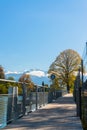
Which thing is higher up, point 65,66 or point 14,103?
point 65,66

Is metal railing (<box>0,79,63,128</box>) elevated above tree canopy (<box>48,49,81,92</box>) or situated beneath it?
situated beneath

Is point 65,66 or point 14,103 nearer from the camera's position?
point 14,103

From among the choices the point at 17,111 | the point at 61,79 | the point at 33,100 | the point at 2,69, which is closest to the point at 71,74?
the point at 61,79

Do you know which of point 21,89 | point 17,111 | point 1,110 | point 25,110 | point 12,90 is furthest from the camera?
point 25,110

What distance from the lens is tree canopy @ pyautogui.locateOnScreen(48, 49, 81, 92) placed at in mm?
85000

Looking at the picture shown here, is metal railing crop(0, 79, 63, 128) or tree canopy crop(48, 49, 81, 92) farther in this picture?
tree canopy crop(48, 49, 81, 92)

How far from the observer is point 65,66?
85688 mm

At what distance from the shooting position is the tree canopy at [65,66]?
85.0 meters

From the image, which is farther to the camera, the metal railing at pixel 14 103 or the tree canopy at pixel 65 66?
the tree canopy at pixel 65 66

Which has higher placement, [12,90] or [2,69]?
[2,69]

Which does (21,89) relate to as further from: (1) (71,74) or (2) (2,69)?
(2) (2,69)

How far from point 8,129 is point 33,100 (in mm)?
8668

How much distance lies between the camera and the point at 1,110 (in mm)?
11695

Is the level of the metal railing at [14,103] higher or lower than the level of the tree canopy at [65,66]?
lower
